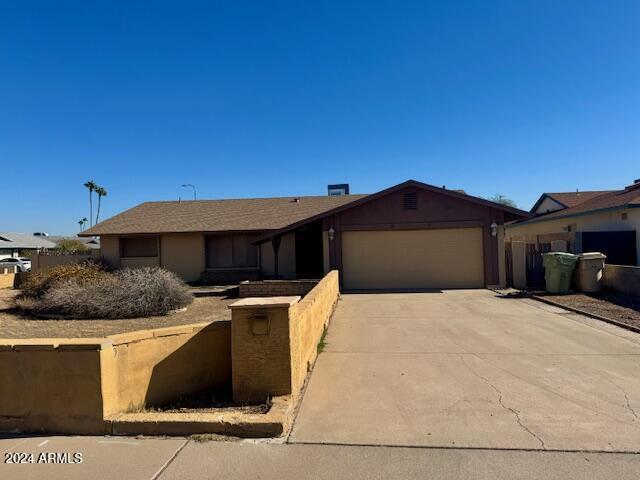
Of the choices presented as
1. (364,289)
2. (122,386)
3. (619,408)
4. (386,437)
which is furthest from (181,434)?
(364,289)

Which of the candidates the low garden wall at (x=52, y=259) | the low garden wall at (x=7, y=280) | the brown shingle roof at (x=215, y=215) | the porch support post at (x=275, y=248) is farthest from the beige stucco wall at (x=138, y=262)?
the porch support post at (x=275, y=248)

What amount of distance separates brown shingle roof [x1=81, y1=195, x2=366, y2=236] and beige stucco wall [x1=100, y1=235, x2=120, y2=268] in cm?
54

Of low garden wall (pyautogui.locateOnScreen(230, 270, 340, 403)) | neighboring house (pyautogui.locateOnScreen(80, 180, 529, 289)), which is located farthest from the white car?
low garden wall (pyautogui.locateOnScreen(230, 270, 340, 403))

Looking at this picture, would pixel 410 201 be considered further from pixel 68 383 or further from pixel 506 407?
pixel 68 383

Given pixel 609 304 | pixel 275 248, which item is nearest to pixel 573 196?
pixel 609 304

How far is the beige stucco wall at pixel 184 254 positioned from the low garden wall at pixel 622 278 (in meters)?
16.3

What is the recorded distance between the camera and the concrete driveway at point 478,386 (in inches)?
151

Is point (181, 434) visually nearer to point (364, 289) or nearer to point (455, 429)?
point (455, 429)

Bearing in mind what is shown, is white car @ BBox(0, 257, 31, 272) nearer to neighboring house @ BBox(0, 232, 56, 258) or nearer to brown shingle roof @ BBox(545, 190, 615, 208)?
neighboring house @ BBox(0, 232, 56, 258)

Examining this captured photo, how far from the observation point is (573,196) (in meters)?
28.8

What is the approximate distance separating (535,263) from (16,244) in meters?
57.2

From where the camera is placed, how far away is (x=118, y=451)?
3.61 metres

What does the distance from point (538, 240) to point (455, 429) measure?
13894 mm

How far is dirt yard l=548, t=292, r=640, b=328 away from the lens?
9008 millimetres
